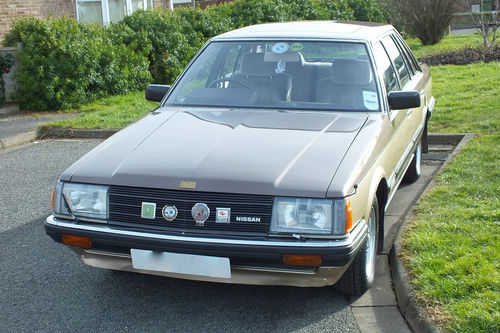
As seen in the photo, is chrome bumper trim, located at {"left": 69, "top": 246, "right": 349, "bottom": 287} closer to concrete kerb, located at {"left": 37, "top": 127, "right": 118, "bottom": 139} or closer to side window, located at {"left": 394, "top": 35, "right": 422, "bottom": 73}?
side window, located at {"left": 394, "top": 35, "right": 422, "bottom": 73}

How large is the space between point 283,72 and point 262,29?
81 centimetres

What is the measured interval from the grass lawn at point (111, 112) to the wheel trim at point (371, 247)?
5965mm

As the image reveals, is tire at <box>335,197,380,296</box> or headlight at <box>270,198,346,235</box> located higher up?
headlight at <box>270,198,346,235</box>

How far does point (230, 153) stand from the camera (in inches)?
155

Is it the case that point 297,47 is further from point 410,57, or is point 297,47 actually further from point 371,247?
point 410,57

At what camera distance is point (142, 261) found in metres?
3.72

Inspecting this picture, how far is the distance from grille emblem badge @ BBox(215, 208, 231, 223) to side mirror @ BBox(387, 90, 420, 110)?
1.86 m

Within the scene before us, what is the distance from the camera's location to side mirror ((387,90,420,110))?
476 cm

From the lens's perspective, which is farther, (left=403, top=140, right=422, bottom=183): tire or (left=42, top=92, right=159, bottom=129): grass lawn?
(left=42, top=92, right=159, bottom=129): grass lawn

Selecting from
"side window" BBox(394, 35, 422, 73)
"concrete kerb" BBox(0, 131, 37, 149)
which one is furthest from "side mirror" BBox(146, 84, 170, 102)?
"concrete kerb" BBox(0, 131, 37, 149)

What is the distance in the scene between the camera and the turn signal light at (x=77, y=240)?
150 inches

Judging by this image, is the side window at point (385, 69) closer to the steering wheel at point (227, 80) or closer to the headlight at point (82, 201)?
the steering wheel at point (227, 80)

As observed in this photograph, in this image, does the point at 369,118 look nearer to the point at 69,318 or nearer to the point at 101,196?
the point at 101,196

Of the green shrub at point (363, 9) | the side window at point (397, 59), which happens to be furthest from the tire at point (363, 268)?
the green shrub at point (363, 9)
